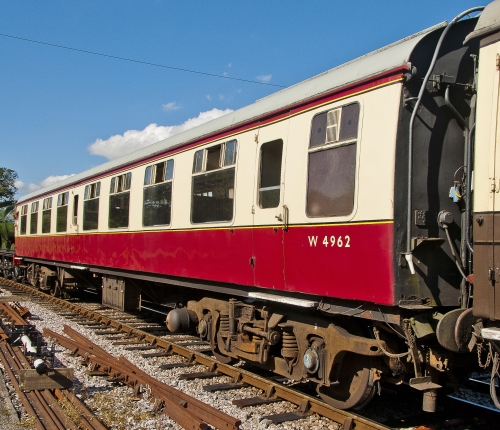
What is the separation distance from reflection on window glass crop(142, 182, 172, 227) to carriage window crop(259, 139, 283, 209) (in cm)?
255

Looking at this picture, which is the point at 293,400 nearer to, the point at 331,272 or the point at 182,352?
the point at 331,272

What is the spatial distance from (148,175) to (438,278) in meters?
5.97

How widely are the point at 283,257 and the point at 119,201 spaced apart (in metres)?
5.64

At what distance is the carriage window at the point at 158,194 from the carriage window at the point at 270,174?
8.30ft

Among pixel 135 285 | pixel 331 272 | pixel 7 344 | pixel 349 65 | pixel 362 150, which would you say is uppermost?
pixel 349 65

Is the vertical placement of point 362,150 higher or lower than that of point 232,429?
higher

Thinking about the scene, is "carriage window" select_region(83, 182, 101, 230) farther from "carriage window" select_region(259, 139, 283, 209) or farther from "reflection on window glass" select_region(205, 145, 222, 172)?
"carriage window" select_region(259, 139, 283, 209)

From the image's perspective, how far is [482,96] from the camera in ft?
13.1

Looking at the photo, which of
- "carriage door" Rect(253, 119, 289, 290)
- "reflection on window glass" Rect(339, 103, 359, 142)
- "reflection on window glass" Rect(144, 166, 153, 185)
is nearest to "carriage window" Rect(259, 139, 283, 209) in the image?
"carriage door" Rect(253, 119, 289, 290)

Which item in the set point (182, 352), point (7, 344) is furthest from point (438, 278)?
point (7, 344)

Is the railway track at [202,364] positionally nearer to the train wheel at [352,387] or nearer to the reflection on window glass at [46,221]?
the train wheel at [352,387]

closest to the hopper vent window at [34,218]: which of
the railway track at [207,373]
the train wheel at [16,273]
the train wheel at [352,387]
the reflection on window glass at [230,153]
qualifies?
the train wheel at [16,273]

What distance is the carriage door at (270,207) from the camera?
5812mm

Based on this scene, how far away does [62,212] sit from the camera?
47.0 feet
